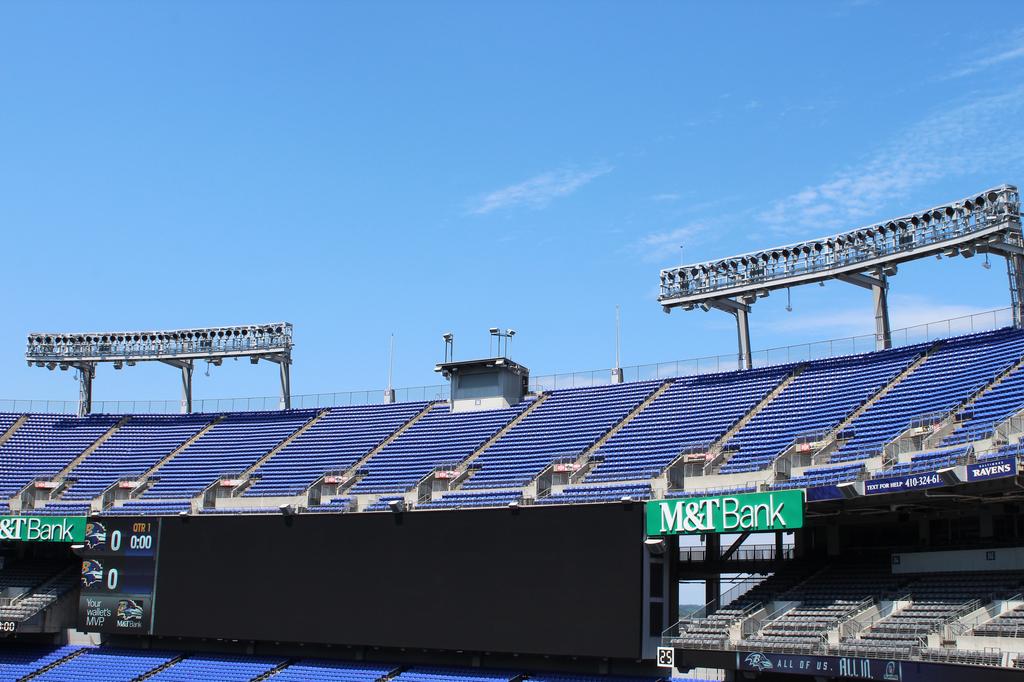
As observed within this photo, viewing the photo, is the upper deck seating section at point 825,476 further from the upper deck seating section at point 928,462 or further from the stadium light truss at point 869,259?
the stadium light truss at point 869,259

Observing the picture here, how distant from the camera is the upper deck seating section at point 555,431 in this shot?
4238 centimetres

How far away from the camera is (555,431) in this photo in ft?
148

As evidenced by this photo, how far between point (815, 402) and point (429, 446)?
1564 centimetres

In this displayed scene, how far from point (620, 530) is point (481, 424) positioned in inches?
Result: 509

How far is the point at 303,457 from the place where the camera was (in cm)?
4919

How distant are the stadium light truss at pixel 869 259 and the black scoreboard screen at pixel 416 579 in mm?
13072

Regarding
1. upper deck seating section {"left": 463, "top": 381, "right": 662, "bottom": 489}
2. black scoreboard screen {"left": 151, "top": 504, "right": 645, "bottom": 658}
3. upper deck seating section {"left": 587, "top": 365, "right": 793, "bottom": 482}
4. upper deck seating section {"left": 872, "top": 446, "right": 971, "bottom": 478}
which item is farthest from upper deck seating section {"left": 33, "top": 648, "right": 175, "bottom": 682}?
upper deck seating section {"left": 872, "top": 446, "right": 971, "bottom": 478}

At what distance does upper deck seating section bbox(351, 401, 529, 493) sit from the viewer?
44.6 m

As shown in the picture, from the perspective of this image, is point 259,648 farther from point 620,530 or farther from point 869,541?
point 869,541

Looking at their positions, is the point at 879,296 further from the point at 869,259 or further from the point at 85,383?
the point at 85,383

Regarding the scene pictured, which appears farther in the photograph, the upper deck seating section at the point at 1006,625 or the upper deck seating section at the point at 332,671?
the upper deck seating section at the point at 332,671

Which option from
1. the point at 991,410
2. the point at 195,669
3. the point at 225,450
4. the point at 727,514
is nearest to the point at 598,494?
the point at 727,514

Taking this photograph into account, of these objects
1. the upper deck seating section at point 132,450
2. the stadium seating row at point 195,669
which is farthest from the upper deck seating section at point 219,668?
the upper deck seating section at point 132,450

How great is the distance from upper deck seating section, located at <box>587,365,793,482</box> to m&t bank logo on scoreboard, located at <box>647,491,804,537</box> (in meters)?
3.27
